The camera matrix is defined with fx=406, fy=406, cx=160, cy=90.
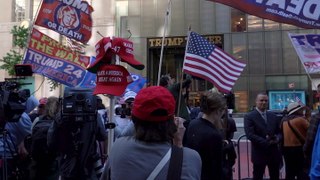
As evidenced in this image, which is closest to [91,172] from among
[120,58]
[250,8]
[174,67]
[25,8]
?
[120,58]

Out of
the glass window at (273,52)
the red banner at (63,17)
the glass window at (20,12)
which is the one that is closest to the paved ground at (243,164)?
the red banner at (63,17)

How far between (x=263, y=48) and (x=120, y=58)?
2564 centimetres

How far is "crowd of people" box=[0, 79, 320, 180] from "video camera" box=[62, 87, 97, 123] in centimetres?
4

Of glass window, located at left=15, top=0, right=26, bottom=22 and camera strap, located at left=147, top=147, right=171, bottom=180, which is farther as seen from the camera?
glass window, located at left=15, top=0, right=26, bottom=22

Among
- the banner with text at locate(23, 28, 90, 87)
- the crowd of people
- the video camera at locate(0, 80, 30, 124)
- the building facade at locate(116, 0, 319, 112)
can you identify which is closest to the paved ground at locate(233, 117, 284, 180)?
the crowd of people

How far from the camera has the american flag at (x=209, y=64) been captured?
6.59 m

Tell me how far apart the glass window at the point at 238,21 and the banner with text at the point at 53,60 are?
22330 mm

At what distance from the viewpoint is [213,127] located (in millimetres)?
4152

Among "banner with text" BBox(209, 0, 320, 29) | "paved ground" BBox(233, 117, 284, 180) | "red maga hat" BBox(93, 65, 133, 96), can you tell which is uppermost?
"banner with text" BBox(209, 0, 320, 29)

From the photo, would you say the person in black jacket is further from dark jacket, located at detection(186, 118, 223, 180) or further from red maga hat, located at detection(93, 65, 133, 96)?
red maga hat, located at detection(93, 65, 133, 96)

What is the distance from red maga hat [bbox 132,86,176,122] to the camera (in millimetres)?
2465

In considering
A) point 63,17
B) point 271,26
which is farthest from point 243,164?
point 271,26

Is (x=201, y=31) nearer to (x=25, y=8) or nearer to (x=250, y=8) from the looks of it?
(x=25, y=8)

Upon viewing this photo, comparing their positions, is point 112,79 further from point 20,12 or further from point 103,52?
point 20,12
